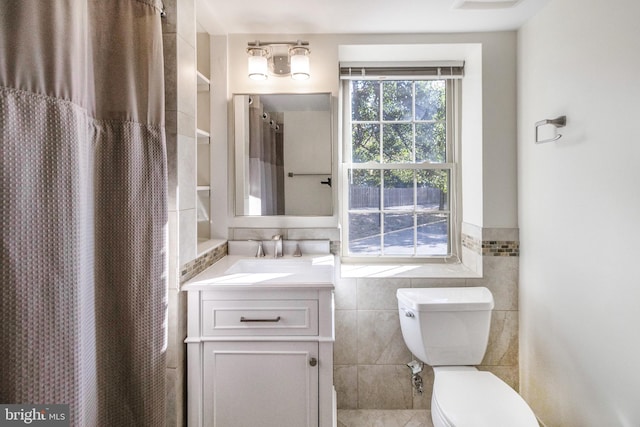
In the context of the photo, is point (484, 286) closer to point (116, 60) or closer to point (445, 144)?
point (445, 144)

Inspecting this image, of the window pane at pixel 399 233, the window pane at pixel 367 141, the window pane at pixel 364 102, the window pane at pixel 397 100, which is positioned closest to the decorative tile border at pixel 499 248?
the window pane at pixel 399 233

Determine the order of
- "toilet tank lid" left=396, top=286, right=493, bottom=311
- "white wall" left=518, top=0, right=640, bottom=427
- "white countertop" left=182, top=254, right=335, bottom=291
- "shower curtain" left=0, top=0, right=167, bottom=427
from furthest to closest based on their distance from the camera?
"toilet tank lid" left=396, top=286, right=493, bottom=311, "white countertop" left=182, top=254, right=335, bottom=291, "white wall" left=518, top=0, right=640, bottom=427, "shower curtain" left=0, top=0, right=167, bottom=427

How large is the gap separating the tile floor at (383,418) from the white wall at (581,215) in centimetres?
61

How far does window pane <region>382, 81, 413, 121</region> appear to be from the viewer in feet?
7.52

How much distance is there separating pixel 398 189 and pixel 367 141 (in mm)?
388

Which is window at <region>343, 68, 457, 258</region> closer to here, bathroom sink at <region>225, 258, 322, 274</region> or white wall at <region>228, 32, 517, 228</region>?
white wall at <region>228, 32, 517, 228</region>

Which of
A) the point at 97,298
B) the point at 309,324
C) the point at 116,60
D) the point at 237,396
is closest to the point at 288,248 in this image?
the point at 309,324

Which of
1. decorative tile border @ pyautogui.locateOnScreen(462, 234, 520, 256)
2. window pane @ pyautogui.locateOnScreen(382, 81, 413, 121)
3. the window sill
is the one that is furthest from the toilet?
window pane @ pyautogui.locateOnScreen(382, 81, 413, 121)

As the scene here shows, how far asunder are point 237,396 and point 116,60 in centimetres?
133

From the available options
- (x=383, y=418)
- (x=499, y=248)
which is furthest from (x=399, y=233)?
(x=383, y=418)

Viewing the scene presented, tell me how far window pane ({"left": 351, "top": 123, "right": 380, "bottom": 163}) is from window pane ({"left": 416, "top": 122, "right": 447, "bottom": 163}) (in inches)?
10.9

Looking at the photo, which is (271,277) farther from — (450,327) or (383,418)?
(383,418)

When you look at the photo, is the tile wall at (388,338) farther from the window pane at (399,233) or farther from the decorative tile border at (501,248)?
the window pane at (399,233)

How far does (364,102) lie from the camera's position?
90.7 inches
